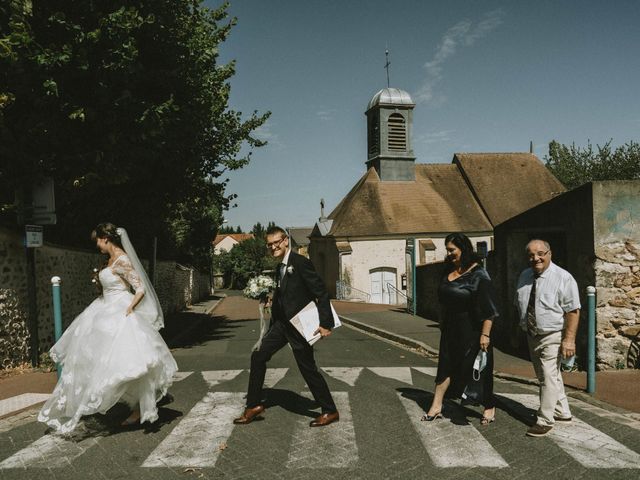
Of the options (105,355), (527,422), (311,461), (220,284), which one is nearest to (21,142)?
(105,355)

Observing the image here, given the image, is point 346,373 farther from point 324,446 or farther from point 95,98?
point 95,98

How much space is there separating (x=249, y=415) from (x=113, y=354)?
55.4 inches

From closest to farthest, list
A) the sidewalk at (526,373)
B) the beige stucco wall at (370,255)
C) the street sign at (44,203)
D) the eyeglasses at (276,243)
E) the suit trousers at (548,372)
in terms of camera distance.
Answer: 1. the suit trousers at (548,372)
2. the eyeglasses at (276,243)
3. the sidewalk at (526,373)
4. the street sign at (44,203)
5. the beige stucco wall at (370,255)

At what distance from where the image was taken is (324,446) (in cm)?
466

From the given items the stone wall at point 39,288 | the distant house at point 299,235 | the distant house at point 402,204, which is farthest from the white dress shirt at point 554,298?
the distant house at point 299,235

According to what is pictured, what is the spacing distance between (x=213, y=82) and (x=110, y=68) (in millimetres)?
5838

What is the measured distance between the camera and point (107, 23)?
28.6ft

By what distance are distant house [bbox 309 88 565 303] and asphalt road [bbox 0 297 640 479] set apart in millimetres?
26680

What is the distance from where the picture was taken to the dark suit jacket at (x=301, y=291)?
525 cm

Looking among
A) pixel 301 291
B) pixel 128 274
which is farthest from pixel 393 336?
pixel 128 274

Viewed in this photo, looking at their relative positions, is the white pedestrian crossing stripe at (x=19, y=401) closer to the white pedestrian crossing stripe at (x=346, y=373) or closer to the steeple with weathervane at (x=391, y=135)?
the white pedestrian crossing stripe at (x=346, y=373)

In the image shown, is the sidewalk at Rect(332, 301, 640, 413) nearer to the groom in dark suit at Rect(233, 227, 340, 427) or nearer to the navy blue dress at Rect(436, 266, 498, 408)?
the navy blue dress at Rect(436, 266, 498, 408)

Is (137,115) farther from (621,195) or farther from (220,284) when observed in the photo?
(220,284)

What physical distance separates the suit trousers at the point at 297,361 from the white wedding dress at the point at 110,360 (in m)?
0.83
